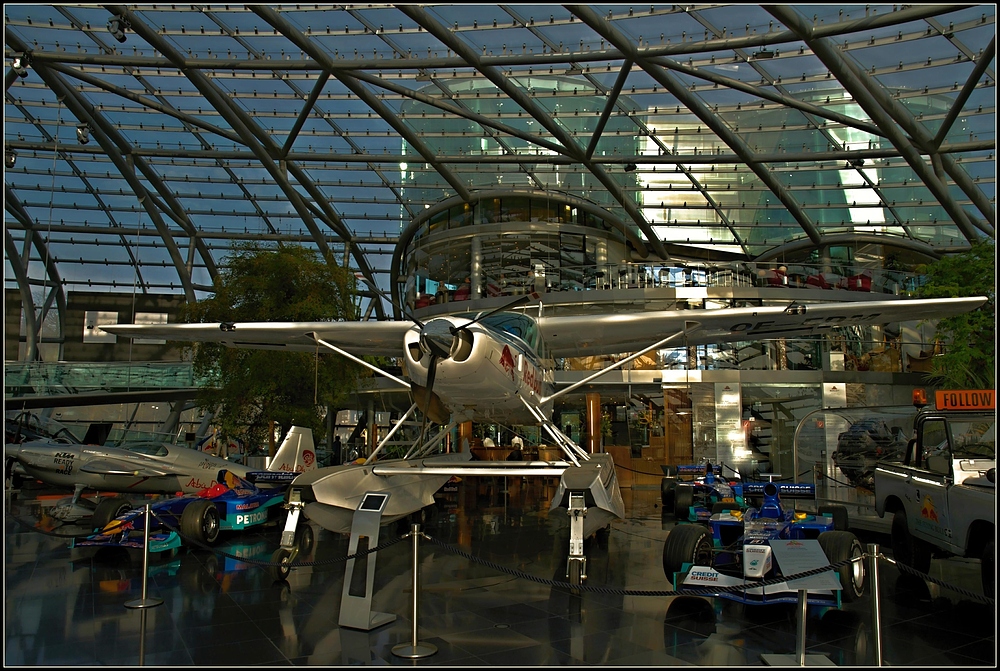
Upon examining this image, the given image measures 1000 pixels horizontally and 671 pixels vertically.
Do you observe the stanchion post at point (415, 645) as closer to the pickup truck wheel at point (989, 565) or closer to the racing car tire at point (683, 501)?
the pickup truck wheel at point (989, 565)

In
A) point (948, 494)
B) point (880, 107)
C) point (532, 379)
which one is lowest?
Result: point (948, 494)

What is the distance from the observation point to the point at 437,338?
7.70m

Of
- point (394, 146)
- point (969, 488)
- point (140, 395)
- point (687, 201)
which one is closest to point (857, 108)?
point (687, 201)

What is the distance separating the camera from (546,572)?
8.89 m

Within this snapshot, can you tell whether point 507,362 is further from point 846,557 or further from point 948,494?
point 948,494

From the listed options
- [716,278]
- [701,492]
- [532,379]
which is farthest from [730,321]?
[716,278]

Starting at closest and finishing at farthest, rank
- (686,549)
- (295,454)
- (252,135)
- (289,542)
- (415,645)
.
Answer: (415,645)
(686,549)
(289,542)
(295,454)
(252,135)

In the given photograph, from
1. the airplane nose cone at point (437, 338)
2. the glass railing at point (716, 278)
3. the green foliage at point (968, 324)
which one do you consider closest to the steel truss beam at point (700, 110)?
the glass railing at point (716, 278)

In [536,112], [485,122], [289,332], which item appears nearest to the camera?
[289,332]

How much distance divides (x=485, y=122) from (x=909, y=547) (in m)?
21.8

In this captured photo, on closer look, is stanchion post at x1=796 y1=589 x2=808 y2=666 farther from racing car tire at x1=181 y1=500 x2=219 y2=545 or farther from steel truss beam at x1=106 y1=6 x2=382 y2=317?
steel truss beam at x1=106 y1=6 x2=382 y2=317

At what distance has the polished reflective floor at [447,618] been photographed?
17.9ft

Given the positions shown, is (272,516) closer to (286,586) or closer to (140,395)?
(286,586)

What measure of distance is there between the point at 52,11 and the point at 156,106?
451 centimetres
